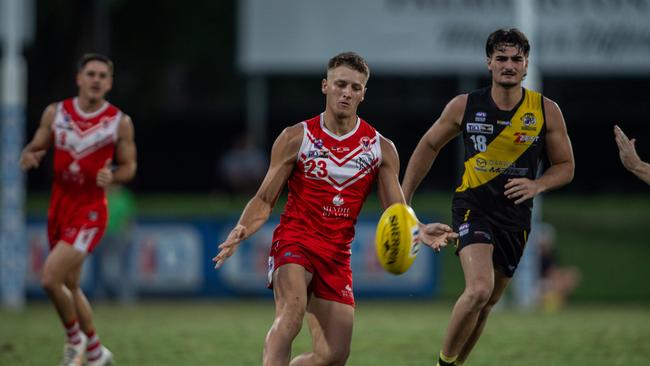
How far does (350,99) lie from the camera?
796 centimetres

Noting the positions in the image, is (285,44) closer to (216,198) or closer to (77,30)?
(216,198)

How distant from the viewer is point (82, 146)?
1081cm

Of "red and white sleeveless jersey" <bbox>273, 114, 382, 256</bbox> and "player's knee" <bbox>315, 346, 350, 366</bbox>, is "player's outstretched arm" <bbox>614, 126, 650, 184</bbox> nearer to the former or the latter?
"red and white sleeveless jersey" <bbox>273, 114, 382, 256</bbox>

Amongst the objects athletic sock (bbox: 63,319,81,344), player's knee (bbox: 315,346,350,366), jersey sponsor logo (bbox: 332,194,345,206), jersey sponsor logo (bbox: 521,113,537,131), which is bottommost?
athletic sock (bbox: 63,319,81,344)

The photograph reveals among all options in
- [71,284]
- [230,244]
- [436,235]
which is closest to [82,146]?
[71,284]

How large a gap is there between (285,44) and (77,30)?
18.5 ft

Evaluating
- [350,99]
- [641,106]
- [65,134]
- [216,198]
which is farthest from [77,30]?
[350,99]

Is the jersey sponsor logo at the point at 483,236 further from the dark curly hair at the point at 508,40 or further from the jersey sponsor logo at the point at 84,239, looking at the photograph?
the jersey sponsor logo at the point at 84,239

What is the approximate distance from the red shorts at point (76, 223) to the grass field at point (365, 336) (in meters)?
1.12

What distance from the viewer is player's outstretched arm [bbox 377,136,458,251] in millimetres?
7887

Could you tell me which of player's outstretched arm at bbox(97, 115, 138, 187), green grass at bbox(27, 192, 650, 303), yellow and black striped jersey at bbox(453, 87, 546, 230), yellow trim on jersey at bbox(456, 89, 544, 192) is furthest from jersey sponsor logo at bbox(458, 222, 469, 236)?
green grass at bbox(27, 192, 650, 303)

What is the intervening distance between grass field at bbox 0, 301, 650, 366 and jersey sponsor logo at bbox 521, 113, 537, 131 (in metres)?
2.75

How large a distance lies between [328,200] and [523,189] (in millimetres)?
1491

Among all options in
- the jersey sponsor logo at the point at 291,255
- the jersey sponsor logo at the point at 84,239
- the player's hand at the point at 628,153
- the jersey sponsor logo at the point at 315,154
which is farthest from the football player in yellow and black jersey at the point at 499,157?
the jersey sponsor logo at the point at 84,239
